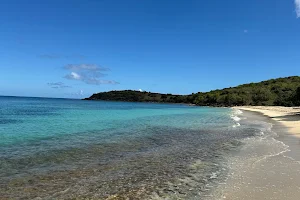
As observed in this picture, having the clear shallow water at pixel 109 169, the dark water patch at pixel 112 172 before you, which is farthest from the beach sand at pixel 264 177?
the dark water patch at pixel 112 172

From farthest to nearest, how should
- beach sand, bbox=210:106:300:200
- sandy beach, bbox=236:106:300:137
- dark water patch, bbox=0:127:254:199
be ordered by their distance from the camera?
sandy beach, bbox=236:106:300:137
dark water patch, bbox=0:127:254:199
beach sand, bbox=210:106:300:200

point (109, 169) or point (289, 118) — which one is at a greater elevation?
point (289, 118)

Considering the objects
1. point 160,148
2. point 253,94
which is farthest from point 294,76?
point 160,148

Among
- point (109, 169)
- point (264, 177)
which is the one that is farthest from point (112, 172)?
point (264, 177)

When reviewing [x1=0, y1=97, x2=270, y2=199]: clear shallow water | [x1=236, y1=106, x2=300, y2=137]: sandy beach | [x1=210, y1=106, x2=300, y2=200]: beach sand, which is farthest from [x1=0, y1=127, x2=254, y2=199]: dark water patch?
[x1=236, y1=106, x2=300, y2=137]: sandy beach

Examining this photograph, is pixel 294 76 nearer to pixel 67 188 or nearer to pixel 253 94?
pixel 253 94

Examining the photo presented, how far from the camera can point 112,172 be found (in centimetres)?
1124

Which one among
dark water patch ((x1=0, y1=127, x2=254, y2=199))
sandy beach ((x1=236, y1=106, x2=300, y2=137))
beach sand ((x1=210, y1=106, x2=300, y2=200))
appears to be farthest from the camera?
sandy beach ((x1=236, y1=106, x2=300, y2=137))

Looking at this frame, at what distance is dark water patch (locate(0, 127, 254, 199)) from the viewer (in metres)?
8.82

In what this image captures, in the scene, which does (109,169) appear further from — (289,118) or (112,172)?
(289,118)

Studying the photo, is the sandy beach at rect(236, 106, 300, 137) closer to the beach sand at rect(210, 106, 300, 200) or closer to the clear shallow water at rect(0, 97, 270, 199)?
the beach sand at rect(210, 106, 300, 200)

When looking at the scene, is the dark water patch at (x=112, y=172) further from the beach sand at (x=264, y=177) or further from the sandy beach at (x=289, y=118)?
the sandy beach at (x=289, y=118)

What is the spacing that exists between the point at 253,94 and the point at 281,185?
463 feet

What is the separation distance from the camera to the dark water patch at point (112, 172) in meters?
8.82
